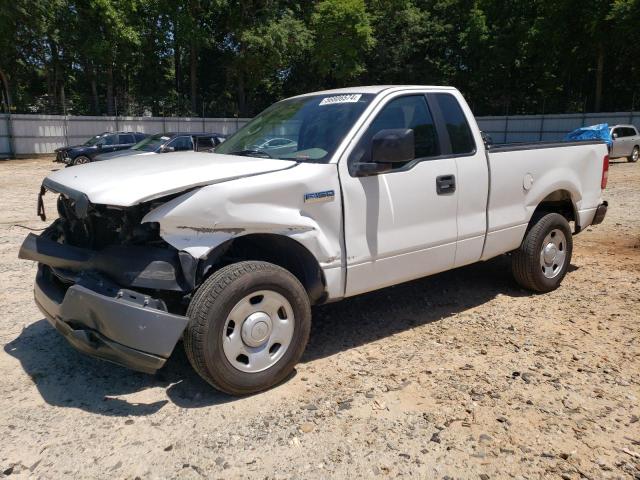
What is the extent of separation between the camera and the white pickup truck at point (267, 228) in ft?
10.2

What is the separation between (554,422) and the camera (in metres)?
3.14

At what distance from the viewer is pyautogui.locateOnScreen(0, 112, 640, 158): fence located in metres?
28.1

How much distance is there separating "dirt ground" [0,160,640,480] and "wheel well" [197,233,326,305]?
2.13 feet

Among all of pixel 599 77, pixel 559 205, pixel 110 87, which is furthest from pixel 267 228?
pixel 599 77

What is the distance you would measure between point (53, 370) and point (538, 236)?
14.2 feet

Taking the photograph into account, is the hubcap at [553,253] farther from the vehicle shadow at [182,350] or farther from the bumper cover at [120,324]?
the bumper cover at [120,324]

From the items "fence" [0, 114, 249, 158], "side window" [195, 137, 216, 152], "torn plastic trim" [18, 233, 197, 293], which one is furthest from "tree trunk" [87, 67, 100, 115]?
"torn plastic trim" [18, 233, 197, 293]

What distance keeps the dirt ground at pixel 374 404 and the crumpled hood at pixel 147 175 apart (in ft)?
4.30

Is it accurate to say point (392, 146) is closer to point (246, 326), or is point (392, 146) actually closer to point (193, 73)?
point (246, 326)

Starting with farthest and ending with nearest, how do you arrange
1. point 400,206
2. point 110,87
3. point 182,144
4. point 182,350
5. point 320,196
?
1. point 110,87
2. point 182,144
3. point 182,350
4. point 400,206
5. point 320,196

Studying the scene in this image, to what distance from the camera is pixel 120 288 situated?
3.17m

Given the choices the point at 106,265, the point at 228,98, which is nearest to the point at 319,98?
the point at 106,265

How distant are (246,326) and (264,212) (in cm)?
71

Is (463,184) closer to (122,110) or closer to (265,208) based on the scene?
(265,208)
